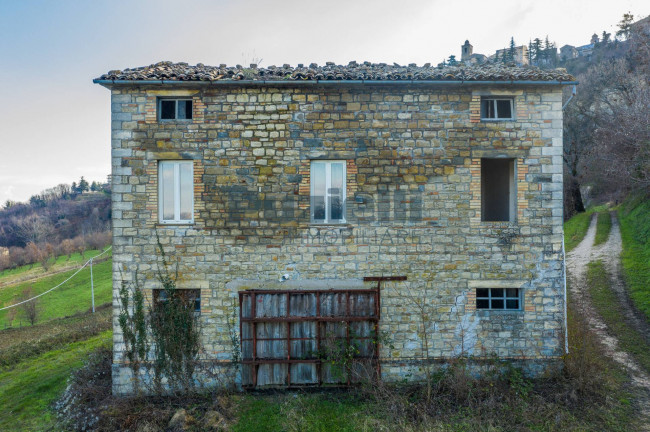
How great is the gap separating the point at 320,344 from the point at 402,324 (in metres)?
1.98

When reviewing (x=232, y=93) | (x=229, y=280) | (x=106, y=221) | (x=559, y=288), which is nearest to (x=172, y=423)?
(x=229, y=280)

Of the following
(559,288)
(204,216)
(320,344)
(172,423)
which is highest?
(204,216)

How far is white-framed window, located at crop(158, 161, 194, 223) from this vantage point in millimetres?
8094

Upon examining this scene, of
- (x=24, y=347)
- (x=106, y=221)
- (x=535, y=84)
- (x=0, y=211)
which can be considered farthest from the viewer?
(x=0, y=211)

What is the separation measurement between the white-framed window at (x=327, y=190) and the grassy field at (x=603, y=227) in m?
18.8

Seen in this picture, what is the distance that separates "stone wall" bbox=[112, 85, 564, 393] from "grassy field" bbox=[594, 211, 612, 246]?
51.0 feet

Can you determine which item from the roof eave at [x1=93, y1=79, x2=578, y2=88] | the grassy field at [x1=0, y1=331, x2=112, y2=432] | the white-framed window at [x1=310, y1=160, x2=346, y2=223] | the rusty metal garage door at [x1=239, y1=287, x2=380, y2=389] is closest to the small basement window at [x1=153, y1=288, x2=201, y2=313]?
the rusty metal garage door at [x1=239, y1=287, x2=380, y2=389]

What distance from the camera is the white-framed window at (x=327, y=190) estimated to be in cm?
814

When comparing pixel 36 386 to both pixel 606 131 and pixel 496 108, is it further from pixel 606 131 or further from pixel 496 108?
pixel 606 131

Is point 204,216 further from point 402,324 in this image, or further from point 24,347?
point 24,347

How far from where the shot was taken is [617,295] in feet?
40.9

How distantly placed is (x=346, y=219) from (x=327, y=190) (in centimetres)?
83

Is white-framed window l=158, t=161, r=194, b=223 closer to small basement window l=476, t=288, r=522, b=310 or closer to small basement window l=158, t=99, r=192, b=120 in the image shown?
small basement window l=158, t=99, r=192, b=120

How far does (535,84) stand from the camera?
26.1ft
